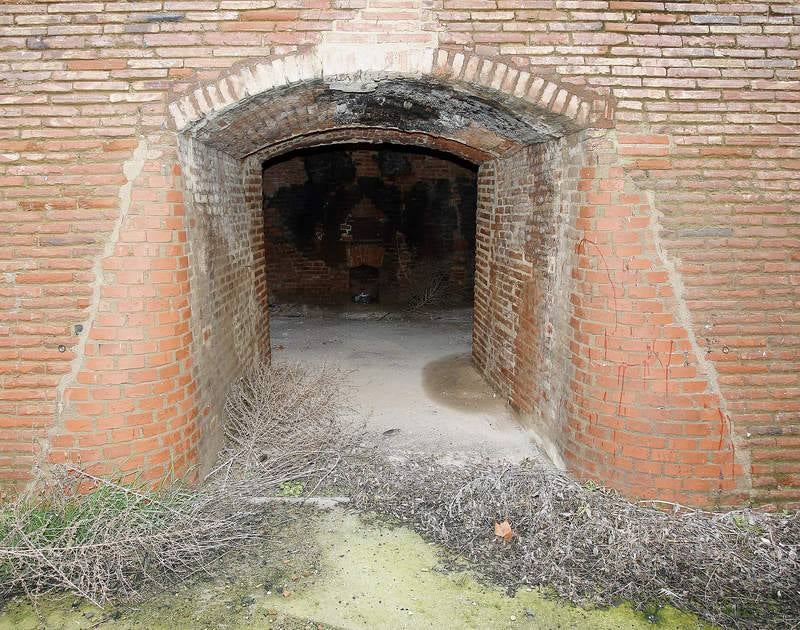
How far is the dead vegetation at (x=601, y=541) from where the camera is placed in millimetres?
3076

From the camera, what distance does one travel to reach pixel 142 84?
355 centimetres

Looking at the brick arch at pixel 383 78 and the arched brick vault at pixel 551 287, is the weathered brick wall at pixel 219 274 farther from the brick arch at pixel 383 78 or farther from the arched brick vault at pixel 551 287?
the brick arch at pixel 383 78

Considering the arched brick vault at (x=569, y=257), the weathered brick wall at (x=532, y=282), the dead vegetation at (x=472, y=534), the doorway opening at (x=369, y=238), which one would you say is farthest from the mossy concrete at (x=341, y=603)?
the doorway opening at (x=369, y=238)

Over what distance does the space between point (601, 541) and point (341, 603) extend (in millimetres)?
1597

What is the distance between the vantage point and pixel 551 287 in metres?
4.57

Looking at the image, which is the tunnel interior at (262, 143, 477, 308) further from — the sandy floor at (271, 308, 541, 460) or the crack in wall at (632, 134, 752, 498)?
the crack in wall at (632, 134, 752, 498)

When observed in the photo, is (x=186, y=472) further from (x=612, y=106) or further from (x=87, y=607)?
(x=612, y=106)

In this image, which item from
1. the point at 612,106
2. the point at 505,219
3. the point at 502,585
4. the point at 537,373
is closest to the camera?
the point at 502,585

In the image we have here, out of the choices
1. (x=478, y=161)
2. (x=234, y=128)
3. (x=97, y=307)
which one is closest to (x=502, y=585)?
(x=97, y=307)

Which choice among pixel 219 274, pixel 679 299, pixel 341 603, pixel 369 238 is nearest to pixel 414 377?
pixel 219 274

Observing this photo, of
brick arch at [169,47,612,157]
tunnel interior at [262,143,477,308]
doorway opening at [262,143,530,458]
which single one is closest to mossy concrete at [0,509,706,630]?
brick arch at [169,47,612,157]

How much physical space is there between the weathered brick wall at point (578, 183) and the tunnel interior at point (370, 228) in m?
7.65

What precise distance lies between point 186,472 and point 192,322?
1043 mm

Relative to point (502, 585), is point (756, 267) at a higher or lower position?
higher
